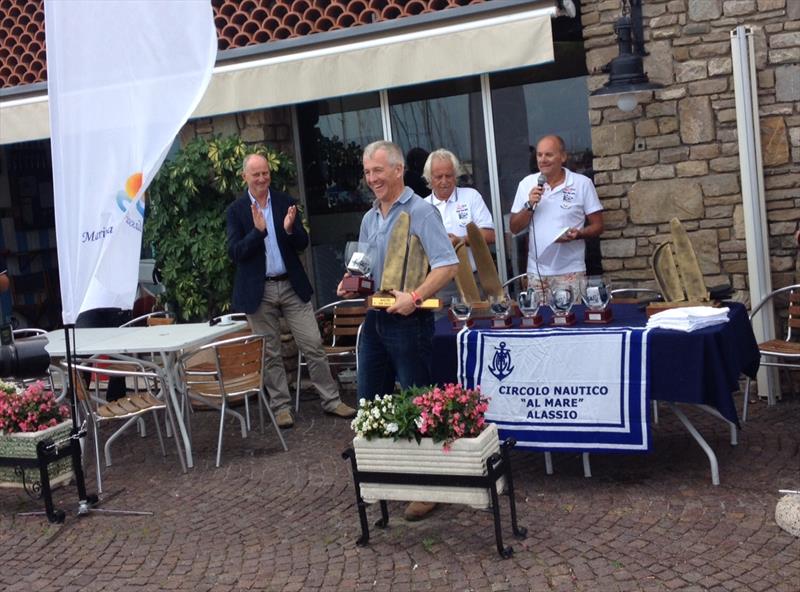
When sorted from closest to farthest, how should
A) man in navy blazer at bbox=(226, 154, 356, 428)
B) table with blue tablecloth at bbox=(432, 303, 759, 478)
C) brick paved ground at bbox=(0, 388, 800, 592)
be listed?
1. brick paved ground at bbox=(0, 388, 800, 592)
2. table with blue tablecloth at bbox=(432, 303, 759, 478)
3. man in navy blazer at bbox=(226, 154, 356, 428)

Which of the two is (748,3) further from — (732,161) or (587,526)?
(587,526)

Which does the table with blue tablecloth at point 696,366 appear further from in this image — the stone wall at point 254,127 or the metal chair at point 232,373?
the stone wall at point 254,127

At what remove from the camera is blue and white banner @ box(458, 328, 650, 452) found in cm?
535

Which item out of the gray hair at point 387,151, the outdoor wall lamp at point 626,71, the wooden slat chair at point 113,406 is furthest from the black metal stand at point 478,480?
the outdoor wall lamp at point 626,71

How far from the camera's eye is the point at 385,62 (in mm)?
7480

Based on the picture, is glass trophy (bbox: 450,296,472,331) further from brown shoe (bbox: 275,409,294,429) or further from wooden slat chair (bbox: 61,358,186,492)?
brown shoe (bbox: 275,409,294,429)

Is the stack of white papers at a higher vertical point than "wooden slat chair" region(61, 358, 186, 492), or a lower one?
higher

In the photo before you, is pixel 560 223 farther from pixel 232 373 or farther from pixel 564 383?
pixel 232 373

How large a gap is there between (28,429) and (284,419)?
6.71 ft

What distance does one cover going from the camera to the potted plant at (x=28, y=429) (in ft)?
19.3

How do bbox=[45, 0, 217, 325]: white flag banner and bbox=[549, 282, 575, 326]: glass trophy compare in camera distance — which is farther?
bbox=[549, 282, 575, 326]: glass trophy

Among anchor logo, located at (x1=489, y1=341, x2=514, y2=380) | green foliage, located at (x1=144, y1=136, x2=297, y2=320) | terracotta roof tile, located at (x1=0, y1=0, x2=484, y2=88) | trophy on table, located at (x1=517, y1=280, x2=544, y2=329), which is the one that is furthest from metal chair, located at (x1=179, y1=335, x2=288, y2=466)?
terracotta roof tile, located at (x1=0, y1=0, x2=484, y2=88)

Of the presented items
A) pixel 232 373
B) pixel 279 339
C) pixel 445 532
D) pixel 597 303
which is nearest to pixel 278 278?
pixel 279 339

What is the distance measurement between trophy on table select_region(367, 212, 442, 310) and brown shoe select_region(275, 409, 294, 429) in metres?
2.49
